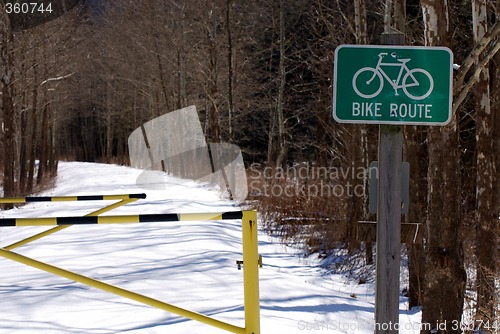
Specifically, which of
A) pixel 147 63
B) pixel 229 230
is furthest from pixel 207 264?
pixel 147 63

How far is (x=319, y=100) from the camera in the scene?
15391mm

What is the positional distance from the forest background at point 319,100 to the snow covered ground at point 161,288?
906 millimetres

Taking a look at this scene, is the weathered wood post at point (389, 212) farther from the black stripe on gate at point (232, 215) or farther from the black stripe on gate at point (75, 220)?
the black stripe on gate at point (75, 220)

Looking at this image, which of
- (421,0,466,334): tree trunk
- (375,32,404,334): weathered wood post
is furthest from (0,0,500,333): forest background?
(375,32,404,334): weathered wood post

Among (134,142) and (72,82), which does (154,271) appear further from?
(134,142)

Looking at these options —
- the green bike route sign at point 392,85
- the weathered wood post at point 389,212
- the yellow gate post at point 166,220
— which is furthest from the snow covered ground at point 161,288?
the green bike route sign at point 392,85

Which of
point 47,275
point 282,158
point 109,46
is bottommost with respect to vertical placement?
point 47,275

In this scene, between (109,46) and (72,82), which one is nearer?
(72,82)

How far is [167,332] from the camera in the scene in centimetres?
445

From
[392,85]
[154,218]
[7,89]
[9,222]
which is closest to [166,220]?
[154,218]

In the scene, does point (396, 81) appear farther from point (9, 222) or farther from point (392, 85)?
point (9, 222)

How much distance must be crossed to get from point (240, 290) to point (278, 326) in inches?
47.5

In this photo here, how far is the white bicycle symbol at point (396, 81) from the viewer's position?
3.35 metres

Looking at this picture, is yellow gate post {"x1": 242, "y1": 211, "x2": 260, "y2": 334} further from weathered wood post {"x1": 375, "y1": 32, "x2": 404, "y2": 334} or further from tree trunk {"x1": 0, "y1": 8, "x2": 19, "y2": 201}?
tree trunk {"x1": 0, "y1": 8, "x2": 19, "y2": 201}
